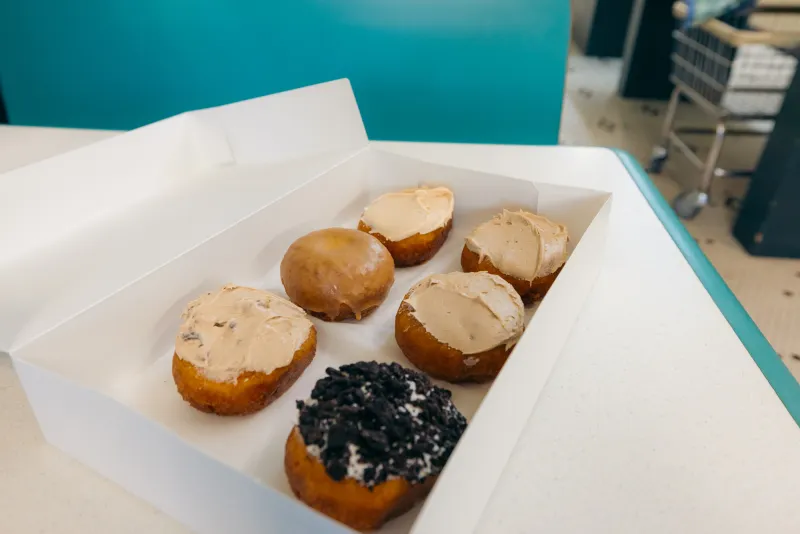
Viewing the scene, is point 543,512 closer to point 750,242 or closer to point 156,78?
point 156,78

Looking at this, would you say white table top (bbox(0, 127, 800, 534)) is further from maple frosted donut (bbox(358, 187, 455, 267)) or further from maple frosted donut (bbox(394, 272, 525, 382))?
maple frosted donut (bbox(358, 187, 455, 267))

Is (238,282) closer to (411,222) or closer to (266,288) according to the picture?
(266,288)

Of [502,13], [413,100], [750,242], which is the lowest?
[750,242]

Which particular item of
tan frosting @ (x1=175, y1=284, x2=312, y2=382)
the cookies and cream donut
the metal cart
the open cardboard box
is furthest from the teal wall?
tan frosting @ (x1=175, y1=284, x2=312, y2=382)

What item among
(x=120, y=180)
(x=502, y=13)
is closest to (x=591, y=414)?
(x=120, y=180)

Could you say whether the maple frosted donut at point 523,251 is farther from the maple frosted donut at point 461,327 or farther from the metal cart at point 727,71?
the metal cart at point 727,71

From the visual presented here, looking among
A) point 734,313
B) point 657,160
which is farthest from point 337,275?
point 657,160
